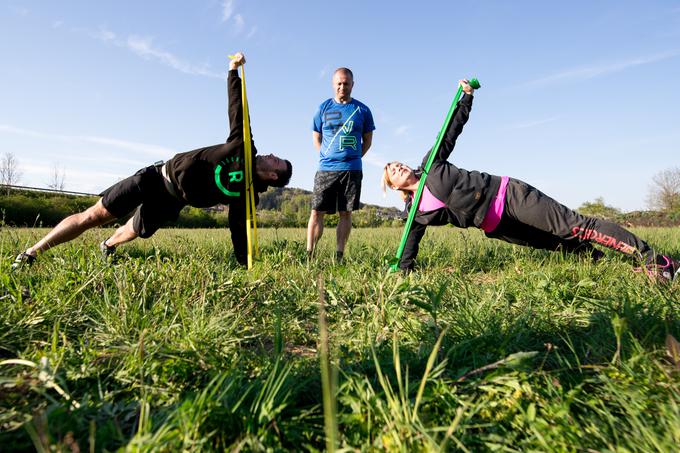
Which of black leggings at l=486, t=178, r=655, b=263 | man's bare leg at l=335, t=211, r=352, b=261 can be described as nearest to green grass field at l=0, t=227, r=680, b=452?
black leggings at l=486, t=178, r=655, b=263

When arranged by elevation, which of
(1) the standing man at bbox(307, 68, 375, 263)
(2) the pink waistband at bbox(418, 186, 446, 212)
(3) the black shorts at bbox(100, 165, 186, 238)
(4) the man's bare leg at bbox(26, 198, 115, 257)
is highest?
(1) the standing man at bbox(307, 68, 375, 263)

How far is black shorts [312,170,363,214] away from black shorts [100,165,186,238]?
1622 mm

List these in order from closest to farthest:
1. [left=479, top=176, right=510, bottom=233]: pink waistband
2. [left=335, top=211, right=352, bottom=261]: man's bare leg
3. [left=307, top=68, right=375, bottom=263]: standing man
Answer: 1. [left=479, top=176, right=510, bottom=233]: pink waistband
2. [left=335, top=211, right=352, bottom=261]: man's bare leg
3. [left=307, top=68, right=375, bottom=263]: standing man

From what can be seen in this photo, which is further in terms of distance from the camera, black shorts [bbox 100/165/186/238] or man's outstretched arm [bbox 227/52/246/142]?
man's outstretched arm [bbox 227/52/246/142]

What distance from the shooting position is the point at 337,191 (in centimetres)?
487

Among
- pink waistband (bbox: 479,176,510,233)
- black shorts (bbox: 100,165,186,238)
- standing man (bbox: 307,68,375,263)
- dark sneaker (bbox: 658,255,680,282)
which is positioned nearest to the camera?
dark sneaker (bbox: 658,255,680,282)

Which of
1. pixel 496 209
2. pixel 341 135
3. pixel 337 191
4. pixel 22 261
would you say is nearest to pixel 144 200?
pixel 22 261

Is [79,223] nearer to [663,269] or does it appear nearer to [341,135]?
[341,135]

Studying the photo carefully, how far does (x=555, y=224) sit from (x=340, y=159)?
2.53 metres

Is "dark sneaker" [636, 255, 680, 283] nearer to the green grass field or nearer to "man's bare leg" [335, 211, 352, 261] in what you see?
the green grass field

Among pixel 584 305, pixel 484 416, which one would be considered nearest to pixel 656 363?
pixel 484 416

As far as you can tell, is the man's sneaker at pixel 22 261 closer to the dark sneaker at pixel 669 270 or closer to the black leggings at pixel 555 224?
the black leggings at pixel 555 224

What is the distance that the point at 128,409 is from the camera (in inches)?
47.6

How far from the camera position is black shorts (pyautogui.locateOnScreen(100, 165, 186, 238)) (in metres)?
3.64
